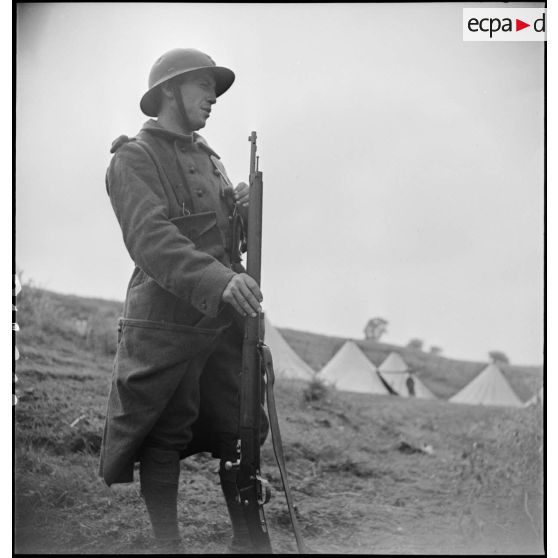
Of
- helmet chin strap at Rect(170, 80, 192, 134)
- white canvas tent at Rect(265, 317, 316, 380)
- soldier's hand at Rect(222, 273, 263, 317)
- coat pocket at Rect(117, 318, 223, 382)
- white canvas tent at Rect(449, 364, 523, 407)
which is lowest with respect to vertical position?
white canvas tent at Rect(449, 364, 523, 407)

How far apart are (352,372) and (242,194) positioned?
579 cm

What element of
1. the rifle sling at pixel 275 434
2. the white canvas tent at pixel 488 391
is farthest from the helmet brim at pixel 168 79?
the white canvas tent at pixel 488 391

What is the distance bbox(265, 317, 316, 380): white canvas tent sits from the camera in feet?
24.2

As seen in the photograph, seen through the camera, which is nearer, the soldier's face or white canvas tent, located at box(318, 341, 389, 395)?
the soldier's face

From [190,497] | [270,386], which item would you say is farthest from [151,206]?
[190,497]

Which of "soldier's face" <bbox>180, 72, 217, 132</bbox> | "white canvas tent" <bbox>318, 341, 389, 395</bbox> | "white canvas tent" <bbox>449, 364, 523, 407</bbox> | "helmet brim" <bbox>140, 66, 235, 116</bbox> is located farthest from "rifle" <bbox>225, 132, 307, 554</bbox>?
"white canvas tent" <bbox>449, 364, 523, 407</bbox>

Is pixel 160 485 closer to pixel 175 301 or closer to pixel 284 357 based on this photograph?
pixel 175 301

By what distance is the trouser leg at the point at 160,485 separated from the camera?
248 cm

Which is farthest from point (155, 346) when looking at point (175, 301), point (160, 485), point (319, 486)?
point (319, 486)

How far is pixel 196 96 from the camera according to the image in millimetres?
2680

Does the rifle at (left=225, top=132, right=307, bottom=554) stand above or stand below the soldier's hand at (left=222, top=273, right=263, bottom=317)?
below

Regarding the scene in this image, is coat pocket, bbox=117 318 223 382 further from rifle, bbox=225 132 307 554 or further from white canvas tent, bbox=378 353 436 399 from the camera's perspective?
white canvas tent, bbox=378 353 436 399

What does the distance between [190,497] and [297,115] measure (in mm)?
1994

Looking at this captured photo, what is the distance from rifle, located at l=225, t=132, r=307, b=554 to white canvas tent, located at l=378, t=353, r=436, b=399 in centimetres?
576
